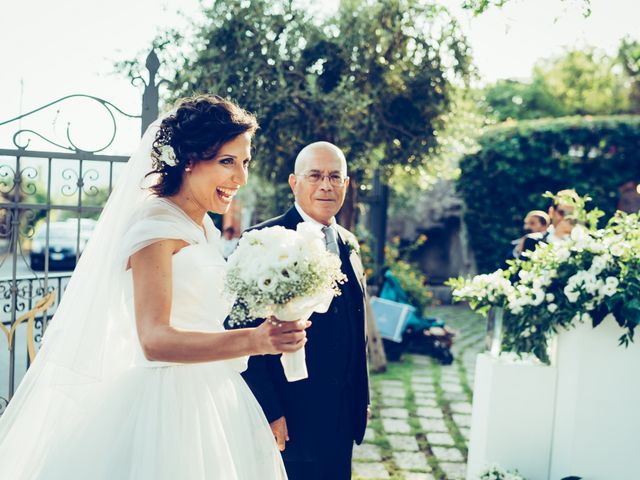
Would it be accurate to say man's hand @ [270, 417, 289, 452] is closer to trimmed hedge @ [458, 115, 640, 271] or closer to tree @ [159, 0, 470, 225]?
tree @ [159, 0, 470, 225]

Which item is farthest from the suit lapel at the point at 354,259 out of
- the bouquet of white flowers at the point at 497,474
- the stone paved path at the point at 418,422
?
the stone paved path at the point at 418,422

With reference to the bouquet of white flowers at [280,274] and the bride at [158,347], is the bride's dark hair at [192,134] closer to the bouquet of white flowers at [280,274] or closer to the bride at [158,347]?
the bride at [158,347]

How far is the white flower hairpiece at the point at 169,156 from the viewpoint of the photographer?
2.45 m

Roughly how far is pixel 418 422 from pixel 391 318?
2434 mm

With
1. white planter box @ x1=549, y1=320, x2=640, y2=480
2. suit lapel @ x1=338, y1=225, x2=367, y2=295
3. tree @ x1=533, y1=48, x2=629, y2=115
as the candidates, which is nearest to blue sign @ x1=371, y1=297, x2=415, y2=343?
white planter box @ x1=549, y1=320, x2=640, y2=480

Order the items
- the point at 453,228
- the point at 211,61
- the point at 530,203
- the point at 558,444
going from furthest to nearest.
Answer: the point at 453,228
the point at 530,203
the point at 211,61
the point at 558,444

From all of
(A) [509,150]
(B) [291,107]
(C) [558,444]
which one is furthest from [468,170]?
(C) [558,444]

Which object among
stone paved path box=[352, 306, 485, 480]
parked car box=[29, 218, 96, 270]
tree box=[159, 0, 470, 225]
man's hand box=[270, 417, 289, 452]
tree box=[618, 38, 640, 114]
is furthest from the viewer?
tree box=[618, 38, 640, 114]

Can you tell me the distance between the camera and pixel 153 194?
2.54 meters

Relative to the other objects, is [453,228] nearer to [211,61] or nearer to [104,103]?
[211,61]

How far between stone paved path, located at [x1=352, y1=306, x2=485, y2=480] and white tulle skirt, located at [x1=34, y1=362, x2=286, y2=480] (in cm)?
262

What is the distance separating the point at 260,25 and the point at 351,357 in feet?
13.1

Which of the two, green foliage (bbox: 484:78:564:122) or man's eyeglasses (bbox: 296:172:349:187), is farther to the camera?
green foliage (bbox: 484:78:564:122)

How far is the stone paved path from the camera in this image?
5023 millimetres
